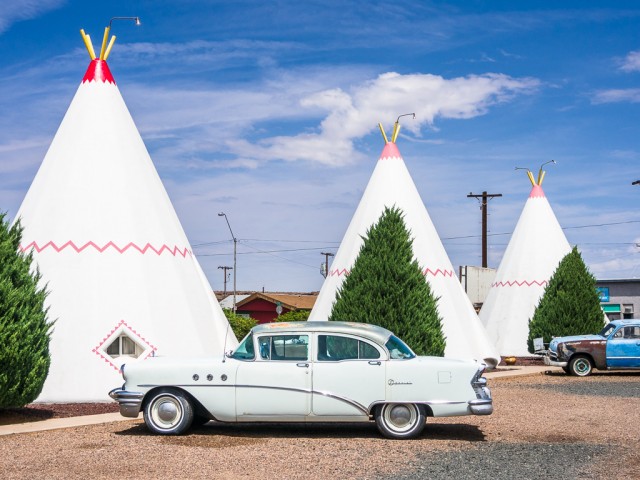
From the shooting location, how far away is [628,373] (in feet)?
58.3

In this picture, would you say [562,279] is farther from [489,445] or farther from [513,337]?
[489,445]

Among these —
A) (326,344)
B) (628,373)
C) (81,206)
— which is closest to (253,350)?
(326,344)

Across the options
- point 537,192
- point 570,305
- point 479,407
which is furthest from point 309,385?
point 537,192

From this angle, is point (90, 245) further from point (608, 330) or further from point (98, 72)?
point (608, 330)

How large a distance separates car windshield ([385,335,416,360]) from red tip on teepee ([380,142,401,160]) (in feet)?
34.1

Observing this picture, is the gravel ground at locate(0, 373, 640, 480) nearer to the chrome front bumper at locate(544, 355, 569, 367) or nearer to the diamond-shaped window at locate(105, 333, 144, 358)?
the diamond-shaped window at locate(105, 333, 144, 358)

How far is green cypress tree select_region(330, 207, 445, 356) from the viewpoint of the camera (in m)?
13.8

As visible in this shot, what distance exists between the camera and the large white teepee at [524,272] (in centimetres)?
2217

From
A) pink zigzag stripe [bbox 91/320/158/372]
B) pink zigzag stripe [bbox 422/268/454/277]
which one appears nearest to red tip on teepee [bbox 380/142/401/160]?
pink zigzag stripe [bbox 422/268/454/277]

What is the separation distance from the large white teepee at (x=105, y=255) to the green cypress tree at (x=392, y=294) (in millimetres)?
2511

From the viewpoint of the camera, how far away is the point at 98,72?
12.3 metres

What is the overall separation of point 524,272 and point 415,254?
664cm

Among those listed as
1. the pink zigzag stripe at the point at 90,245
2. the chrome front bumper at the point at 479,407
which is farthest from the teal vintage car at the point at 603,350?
the chrome front bumper at the point at 479,407

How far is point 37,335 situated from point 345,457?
14.0 feet
